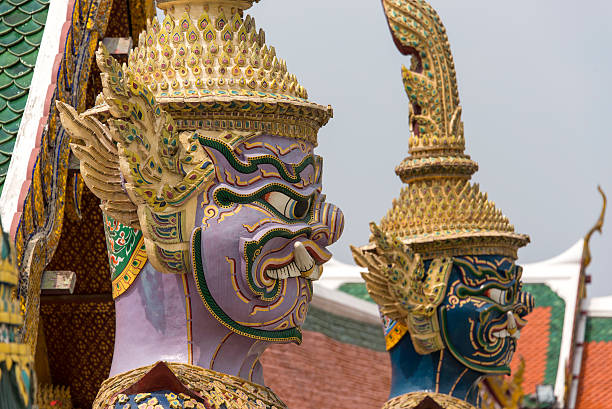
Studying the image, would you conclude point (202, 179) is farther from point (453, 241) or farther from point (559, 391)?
point (559, 391)

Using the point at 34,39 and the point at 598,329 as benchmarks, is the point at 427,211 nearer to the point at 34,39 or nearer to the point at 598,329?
the point at 34,39

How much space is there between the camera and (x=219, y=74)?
533cm

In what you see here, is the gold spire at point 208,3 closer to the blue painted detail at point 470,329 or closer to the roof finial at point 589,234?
the blue painted detail at point 470,329

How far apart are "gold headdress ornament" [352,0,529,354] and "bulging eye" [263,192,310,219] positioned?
2825 millimetres

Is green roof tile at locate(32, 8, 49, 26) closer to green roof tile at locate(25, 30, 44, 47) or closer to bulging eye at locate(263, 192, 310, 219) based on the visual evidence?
green roof tile at locate(25, 30, 44, 47)

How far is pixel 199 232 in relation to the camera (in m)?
5.05

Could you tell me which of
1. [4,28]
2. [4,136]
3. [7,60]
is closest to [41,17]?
[4,28]

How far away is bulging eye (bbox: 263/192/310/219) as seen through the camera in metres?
5.21

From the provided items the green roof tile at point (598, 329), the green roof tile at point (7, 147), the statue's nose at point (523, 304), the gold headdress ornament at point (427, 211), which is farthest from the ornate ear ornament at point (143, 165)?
the green roof tile at point (598, 329)

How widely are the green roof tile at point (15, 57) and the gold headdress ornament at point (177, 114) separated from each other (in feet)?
2.18

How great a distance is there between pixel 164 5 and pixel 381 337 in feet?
Result: 27.6

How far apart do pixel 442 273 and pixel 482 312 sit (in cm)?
37

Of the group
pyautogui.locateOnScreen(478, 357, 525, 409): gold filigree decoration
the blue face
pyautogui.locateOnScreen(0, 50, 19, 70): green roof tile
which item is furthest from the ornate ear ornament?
pyautogui.locateOnScreen(478, 357, 525, 409): gold filigree decoration

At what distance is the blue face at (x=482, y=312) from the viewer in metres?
8.14
